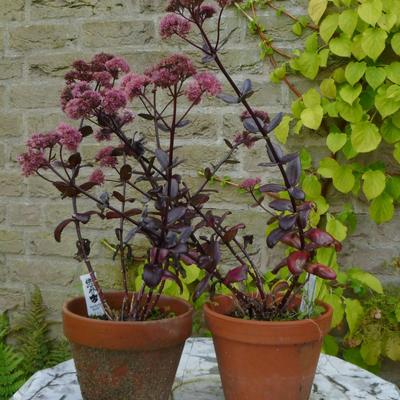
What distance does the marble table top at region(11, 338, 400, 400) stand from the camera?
55.3 inches

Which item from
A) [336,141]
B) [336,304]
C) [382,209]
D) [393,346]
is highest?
[336,141]

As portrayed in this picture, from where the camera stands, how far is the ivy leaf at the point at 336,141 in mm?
2098

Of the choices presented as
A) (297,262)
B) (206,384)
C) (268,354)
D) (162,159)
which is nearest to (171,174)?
(162,159)

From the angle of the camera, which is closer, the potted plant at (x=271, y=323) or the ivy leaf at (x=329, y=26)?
the potted plant at (x=271, y=323)

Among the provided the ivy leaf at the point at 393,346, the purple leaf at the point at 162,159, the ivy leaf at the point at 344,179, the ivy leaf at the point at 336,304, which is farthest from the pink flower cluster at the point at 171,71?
the ivy leaf at the point at 393,346

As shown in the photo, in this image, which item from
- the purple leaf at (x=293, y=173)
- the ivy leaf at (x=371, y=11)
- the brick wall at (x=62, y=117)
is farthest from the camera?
the brick wall at (x=62, y=117)

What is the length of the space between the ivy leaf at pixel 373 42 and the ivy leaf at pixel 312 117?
245 millimetres

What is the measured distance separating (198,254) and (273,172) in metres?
1.00

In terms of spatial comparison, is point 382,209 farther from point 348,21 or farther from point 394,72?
point 348,21

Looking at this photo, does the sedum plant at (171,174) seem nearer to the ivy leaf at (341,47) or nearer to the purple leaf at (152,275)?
the purple leaf at (152,275)

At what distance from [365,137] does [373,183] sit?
0.16 m

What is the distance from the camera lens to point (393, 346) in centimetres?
210

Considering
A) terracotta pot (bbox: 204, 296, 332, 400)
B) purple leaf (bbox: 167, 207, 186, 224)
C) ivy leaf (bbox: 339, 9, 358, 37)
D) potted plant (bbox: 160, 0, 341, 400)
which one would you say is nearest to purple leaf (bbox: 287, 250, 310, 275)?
potted plant (bbox: 160, 0, 341, 400)

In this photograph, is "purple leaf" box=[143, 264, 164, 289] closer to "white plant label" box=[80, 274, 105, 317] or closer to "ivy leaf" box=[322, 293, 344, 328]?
"white plant label" box=[80, 274, 105, 317]
